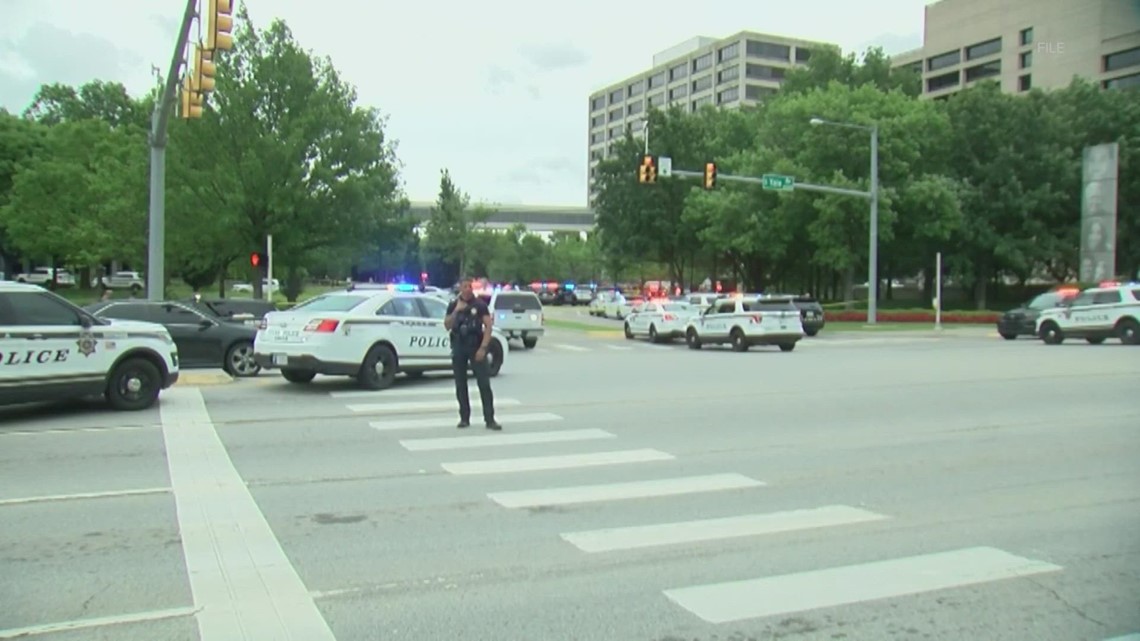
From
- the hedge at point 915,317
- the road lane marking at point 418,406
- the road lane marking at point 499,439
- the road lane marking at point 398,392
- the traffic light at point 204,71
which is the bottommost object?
the road lane marking at point 499,439

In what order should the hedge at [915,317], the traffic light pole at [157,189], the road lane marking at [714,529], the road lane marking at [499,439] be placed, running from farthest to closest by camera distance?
1. the hedge at [915,317]
2. the traffic light pole at [157,189]
3. the road lane marking at [499,439]
4. the road lane marking at [714,529]

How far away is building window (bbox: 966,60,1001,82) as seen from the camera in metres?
97.0

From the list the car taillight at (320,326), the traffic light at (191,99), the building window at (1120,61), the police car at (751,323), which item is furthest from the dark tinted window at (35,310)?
the building window at (1120,61)

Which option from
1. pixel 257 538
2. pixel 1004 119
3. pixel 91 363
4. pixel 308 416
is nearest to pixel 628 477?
pixel 257 538

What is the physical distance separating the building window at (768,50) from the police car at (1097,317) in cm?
9993

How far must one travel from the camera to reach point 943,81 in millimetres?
106125

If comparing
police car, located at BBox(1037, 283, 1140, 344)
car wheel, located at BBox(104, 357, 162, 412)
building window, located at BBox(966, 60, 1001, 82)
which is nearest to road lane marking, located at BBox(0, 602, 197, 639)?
car wheel, located at BBox(104, 357, 162, 412)

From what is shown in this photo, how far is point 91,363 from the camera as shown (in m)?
12.0

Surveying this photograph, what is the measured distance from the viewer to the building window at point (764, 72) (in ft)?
406

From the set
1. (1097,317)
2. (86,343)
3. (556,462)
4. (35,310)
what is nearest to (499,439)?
(556,462)

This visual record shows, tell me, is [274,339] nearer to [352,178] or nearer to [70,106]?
[352,178]

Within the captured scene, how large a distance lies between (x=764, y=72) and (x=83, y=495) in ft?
410

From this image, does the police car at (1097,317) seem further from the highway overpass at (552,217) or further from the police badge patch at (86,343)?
the highway overpass at (552,217)

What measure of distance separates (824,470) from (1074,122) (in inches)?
2289
